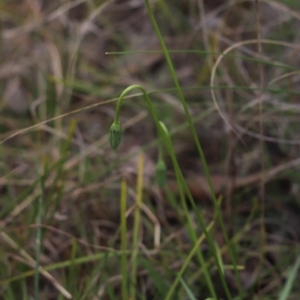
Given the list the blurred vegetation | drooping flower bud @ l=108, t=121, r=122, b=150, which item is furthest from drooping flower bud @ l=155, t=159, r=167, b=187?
drooping flower bud @ l=108, t=121, r=122, b=150

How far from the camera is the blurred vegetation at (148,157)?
4.29 feet

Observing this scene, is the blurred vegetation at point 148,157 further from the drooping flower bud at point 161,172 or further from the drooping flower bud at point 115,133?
the drooping flower bud at point 115,133

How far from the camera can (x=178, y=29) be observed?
212 centimetres

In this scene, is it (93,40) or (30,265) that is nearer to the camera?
(30,265)

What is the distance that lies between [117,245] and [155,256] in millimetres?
121

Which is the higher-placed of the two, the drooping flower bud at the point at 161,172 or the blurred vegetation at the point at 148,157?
the drooping flower bud at the point at 161,172

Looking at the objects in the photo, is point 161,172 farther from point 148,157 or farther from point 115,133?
point 148,157

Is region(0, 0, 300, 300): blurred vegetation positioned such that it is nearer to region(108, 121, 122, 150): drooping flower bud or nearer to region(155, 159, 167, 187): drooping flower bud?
region(155, 159, 167, 187): drooping flower bud

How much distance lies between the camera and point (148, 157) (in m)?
1.87

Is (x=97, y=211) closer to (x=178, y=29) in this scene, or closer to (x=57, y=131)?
(x=57, y=131)

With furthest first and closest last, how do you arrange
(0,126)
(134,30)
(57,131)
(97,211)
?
(134,30), (0,126), (57,131), (97,211)

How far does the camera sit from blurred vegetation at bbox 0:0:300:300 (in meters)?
1.31

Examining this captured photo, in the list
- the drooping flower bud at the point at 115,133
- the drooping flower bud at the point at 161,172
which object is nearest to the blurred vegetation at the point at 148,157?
the drooping flower bud at the point at 161,172

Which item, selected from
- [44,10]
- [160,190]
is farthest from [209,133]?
[44,10]
